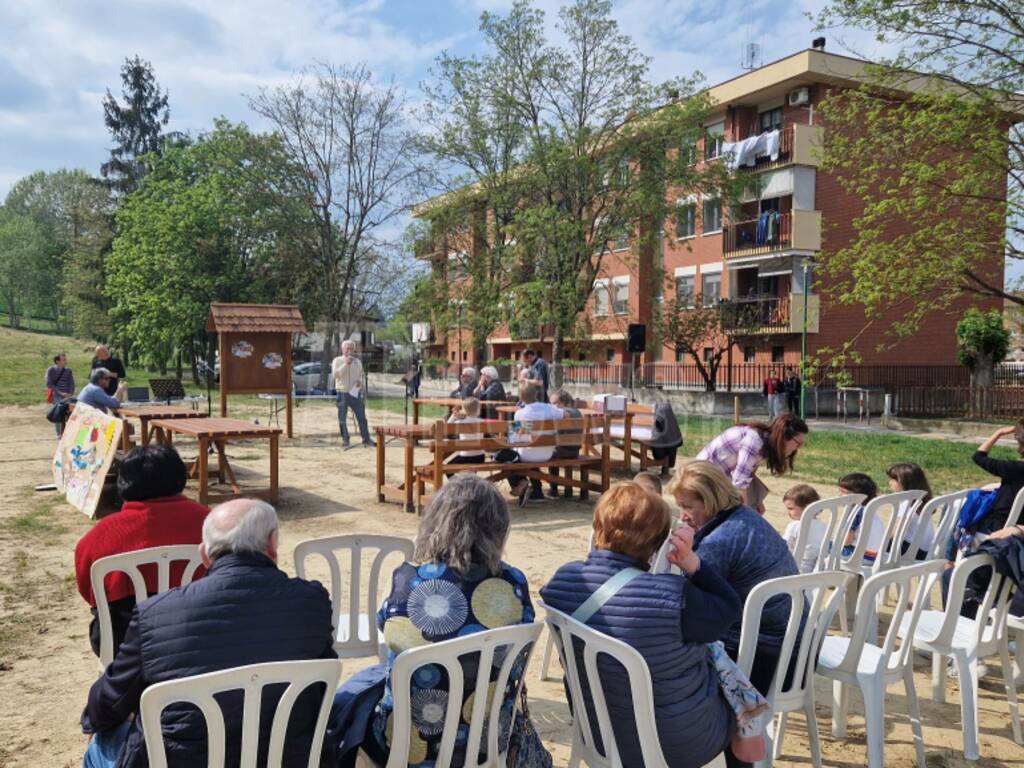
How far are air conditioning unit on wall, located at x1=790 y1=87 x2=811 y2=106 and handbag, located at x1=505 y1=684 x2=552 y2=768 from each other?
29457 mm

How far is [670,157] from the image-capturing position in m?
25.3

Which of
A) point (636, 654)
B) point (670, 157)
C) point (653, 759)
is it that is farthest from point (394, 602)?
point (670, 157)

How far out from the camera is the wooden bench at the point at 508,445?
326 inches

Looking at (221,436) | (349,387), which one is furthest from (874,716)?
(349,387)

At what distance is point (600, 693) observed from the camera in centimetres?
254

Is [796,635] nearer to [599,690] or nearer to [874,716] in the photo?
[874,716]

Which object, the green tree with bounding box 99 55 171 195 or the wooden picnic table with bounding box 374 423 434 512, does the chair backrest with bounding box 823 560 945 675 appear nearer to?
the wooden picnic table with bounding box 374 423 434 512

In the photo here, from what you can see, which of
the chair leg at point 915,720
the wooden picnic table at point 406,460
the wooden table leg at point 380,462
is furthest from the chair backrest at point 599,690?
the wooden table leg at point 380,462

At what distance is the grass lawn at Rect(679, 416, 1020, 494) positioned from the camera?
38.5 ft

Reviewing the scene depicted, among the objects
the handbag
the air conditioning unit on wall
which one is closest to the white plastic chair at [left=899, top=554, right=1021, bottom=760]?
the handbag

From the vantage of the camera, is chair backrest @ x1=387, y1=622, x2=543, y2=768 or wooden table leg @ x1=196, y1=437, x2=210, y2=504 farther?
wooden table leg @ x1=196, y1=437, x2=210, y2=504

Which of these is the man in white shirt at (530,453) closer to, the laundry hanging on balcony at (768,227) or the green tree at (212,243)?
the laundry hanging on balcony at (768,227)

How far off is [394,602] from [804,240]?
27.9 metres

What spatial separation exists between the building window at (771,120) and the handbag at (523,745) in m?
30.0
